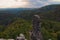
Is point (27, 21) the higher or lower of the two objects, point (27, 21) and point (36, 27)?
the higher

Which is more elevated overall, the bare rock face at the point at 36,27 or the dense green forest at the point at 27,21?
the dense green forest at the point at 27,21

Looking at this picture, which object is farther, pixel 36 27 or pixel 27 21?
pixel 27 21

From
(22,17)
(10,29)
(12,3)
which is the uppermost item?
(12,3)

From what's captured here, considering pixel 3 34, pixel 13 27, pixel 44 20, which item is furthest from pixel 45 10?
pixel 3 34

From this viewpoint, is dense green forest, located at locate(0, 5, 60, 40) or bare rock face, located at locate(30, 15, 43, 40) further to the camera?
dense green forest, located at locate(0, 5, 60, 40)

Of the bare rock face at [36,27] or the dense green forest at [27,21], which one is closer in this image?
the bare rock face at [36,27]

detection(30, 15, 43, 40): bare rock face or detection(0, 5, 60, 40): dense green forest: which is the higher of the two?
detection(0, 5, 60, 40): dense green forest

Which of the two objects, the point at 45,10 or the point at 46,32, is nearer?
the point at 46,32

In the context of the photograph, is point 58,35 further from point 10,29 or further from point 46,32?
point 10,29
